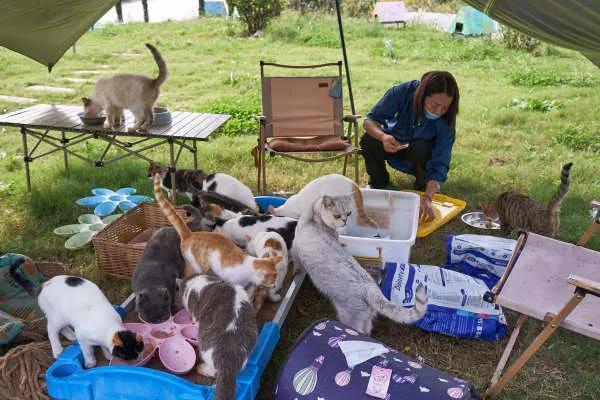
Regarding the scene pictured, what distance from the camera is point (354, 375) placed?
2.14 m

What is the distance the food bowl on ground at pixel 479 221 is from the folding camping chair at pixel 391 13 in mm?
10711

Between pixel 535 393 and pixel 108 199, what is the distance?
133 inches

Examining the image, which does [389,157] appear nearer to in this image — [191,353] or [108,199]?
[108,199]

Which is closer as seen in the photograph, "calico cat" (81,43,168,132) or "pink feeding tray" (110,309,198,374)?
"pink feeding tray" (110,309,198,374)

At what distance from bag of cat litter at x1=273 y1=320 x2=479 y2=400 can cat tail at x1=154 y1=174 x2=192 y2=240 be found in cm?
100

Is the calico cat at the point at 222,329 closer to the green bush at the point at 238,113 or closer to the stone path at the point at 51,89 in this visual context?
the green bush at the point at 238,113

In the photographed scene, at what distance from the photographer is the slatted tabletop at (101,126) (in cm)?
403

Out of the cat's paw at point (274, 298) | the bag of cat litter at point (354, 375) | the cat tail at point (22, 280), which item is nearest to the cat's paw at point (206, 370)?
the bag of cat litter at point (354, 375)

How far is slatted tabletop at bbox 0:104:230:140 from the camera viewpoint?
4031mm

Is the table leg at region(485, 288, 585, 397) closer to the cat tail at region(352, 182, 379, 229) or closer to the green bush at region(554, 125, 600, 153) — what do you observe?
the cat tail at region(352, 182, 379, 229)

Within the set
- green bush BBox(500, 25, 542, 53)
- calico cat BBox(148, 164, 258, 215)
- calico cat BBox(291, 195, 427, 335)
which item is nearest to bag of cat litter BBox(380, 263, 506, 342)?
calico cat BBox(291, 195, 427, 335)

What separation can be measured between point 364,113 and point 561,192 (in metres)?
3.74

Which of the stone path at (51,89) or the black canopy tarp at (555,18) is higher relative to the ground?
the black canopy tarp at (555,18)

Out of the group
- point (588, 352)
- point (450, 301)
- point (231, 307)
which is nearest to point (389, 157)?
point (450, 301)
